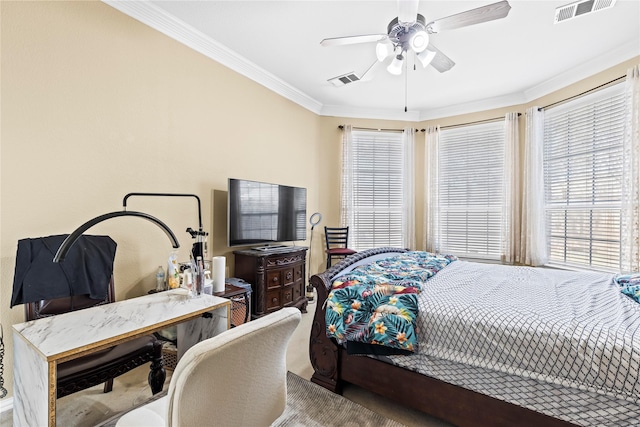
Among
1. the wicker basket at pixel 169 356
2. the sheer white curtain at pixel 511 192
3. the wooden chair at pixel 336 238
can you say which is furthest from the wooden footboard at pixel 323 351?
the sheer white curtain at pixel 511 192

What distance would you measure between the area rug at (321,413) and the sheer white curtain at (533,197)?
331cm

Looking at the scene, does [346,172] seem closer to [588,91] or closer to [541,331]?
[588,91]

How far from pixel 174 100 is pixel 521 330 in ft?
10.2

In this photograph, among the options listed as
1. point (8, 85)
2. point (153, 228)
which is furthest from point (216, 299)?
point (8, 85)

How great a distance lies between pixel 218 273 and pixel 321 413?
3.92ft

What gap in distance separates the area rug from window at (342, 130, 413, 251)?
3025 mm

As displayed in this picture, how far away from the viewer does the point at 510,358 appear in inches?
57.0

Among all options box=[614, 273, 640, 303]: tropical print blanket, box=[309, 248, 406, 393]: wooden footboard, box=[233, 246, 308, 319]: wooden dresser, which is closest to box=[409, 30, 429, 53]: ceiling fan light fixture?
box=[309, 248, 406, 393]: wooden footboard

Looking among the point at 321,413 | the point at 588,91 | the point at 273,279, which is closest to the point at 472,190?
the point at 588,91

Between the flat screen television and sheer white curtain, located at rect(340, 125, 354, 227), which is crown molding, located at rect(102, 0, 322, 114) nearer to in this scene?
sheer white curtain, located at rect(340, 125, 354, 227)

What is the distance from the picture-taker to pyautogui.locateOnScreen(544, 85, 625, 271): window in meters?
3.28

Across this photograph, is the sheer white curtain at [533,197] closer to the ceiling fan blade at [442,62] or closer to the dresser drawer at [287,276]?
the ceiling fan blade at [442,62]

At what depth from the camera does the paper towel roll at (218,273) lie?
228cm

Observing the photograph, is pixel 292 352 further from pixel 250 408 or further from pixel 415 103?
pixel 415 103
